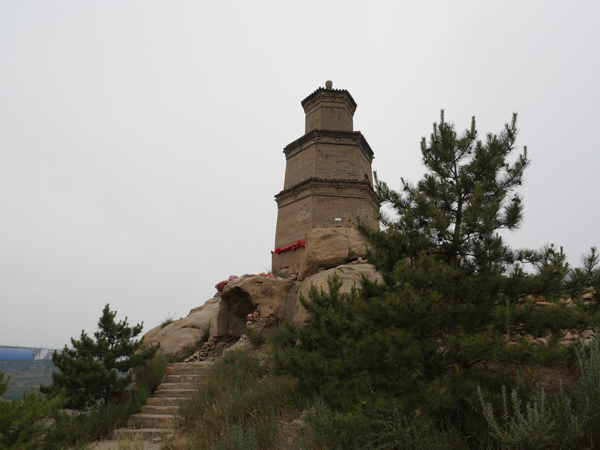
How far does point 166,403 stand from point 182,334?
5515 mm

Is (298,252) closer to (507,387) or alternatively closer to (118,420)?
(118,420)

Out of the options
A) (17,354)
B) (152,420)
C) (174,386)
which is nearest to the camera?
(152,420)

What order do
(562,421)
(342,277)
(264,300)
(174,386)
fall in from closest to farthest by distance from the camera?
(562,421)
(174,386)
(342,277)
(264,300)

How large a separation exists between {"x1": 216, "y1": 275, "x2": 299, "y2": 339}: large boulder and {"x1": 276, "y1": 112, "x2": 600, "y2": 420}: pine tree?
251 inches

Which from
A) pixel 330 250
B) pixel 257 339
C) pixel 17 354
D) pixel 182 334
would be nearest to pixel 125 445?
pixel 257 339

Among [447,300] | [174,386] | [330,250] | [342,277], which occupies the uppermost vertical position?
[330,250]

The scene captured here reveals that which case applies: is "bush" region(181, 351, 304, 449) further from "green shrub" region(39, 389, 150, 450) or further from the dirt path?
"green shrub" region(39, 389, 150, 450)

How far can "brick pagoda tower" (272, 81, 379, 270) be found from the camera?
18031 mm

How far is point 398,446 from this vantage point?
14.4 ft

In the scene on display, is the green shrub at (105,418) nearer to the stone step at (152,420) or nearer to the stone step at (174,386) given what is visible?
the stone step at (152,420)

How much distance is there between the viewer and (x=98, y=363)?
8594mm

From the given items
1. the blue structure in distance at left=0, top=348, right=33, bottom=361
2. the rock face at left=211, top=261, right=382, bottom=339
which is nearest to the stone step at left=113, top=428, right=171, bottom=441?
the rock face at left=211, top=261, right=382, bottom=339

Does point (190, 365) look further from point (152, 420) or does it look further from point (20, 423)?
point (20, 423)

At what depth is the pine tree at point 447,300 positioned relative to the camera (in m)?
4.47
